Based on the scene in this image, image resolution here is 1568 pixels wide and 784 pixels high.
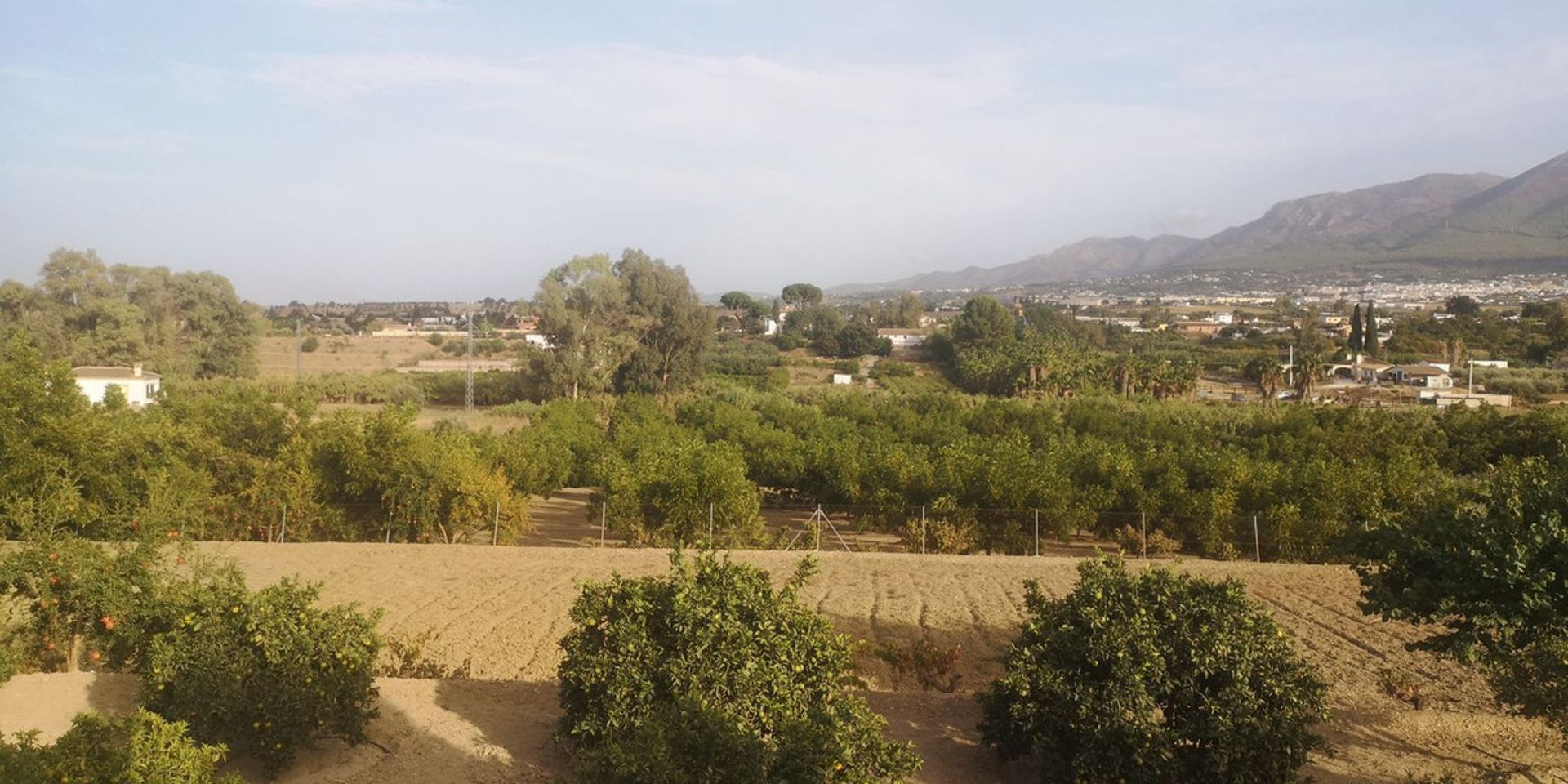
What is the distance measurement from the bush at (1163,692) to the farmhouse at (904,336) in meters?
86.0

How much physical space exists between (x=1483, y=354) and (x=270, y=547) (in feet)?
283

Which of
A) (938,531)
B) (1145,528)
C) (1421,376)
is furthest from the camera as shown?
(1421,376)

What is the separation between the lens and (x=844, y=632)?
15211 mm

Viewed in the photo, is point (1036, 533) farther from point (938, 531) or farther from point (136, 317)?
point (136, 317)

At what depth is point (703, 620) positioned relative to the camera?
8945 millimetres

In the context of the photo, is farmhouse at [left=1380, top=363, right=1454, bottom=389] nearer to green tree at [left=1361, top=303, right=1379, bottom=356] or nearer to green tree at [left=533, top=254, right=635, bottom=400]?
green tree at [left=1361, top=303, right=1379, bottom=356]

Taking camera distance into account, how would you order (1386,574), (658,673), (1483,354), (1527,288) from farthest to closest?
(1527,288) < (1483,354) < (1386,574) < (658,673)

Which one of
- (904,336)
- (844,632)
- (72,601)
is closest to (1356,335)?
(904,336)

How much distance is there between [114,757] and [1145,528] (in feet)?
68.4

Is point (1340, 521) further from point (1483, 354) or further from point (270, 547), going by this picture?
point (1483, 354)

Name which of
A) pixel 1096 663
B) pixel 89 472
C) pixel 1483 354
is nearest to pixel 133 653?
pixel 1096 663

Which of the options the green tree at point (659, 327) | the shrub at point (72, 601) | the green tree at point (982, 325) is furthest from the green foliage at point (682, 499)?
the green tree at point (982, 325)

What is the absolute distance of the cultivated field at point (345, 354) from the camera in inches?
3228

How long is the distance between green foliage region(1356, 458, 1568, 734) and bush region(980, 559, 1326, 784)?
1.26m
